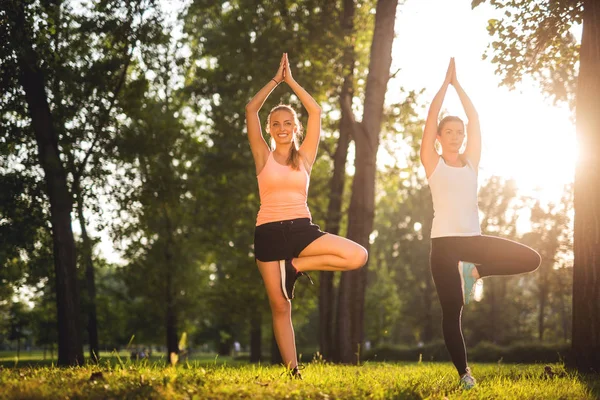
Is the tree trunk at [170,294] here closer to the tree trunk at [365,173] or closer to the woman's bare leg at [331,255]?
the tree trunk at [365,173]

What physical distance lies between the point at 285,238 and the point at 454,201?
65.7 inches

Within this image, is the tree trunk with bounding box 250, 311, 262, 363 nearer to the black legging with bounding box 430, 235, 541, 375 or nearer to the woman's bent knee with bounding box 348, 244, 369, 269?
the black legging with bounding box 430, 235, 541, 375

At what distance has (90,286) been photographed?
98.0 ft

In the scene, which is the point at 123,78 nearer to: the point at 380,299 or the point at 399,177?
the point at 399,177

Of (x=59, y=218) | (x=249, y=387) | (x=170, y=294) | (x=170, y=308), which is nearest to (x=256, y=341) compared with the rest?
(x=170, y=308)

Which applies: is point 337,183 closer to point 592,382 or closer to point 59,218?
point 59,218

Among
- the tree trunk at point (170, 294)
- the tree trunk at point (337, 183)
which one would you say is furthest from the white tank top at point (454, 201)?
the tree trunk at point (170, 294)

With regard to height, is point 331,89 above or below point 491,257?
above

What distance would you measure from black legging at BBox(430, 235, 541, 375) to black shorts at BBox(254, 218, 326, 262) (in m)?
1.20

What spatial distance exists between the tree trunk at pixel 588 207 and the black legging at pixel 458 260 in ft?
8.43

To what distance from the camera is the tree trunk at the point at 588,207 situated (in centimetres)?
838

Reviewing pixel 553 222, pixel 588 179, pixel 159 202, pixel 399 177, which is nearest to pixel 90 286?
pixel 159 202

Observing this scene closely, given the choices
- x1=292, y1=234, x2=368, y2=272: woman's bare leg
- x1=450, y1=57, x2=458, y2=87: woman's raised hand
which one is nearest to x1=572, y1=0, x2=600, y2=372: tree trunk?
x1=450, y1=57, x2=458, y2=87: woman's raised hand

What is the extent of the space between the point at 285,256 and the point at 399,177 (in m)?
16.4
